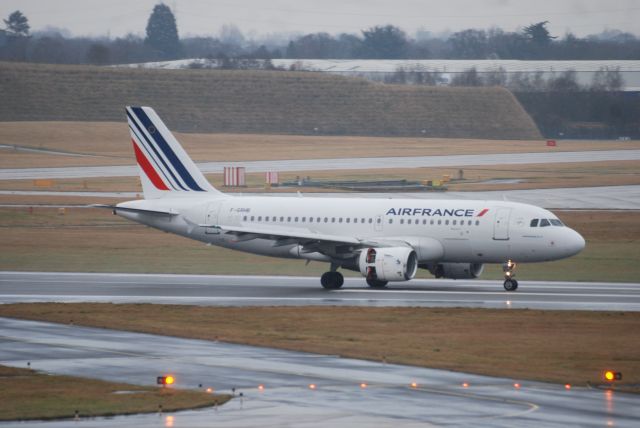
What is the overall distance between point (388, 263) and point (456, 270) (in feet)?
14.6

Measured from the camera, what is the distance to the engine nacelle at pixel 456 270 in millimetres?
49250

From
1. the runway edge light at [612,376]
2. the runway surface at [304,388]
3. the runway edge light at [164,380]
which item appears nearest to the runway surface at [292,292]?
the runway surface at [304,388]

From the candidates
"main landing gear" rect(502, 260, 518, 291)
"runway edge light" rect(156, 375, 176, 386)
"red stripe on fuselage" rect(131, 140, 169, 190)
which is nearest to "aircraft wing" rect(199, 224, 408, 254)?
"main landing gear" rect(502, 260, 518, 291)

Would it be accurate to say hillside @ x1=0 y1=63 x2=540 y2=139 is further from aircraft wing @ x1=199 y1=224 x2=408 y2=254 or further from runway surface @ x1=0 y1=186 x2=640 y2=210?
aircraft wing @ x1=199 y1=224 x2=408 y2=254

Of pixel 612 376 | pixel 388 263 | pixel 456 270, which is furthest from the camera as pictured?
pixel 456 270

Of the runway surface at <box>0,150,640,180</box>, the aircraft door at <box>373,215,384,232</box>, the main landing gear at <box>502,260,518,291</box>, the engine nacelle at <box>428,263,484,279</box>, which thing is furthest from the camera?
the runway surface at <box>0,150,640,180</box>

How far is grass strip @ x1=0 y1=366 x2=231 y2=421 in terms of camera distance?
23.4 metres

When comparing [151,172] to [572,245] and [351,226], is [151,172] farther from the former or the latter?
[572,245]

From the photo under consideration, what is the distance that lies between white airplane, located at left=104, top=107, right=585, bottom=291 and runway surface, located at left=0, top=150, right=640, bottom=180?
2222 inches

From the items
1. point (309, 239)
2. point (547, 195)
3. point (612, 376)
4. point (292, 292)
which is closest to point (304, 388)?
point (612, 376)

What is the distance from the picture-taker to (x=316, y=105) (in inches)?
6969

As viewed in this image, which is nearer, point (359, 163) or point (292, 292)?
point (292, 292)

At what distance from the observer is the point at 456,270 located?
49406mm

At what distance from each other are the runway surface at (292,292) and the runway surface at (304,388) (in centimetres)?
1004
